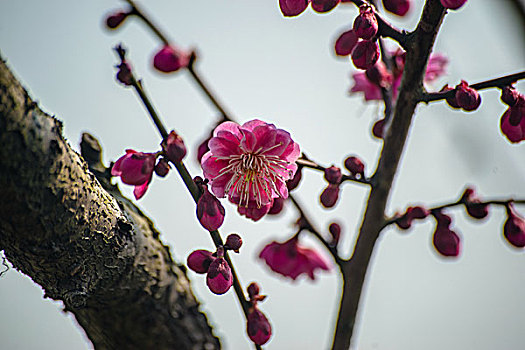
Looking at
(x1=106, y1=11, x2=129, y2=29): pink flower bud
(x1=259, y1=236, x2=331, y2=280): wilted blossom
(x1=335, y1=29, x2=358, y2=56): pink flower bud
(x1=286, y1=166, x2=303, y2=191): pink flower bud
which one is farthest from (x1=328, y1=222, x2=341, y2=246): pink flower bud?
(x1=106, y1=11, x2=129, y2=29): pink flower bud

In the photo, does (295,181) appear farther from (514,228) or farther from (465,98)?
(514,228)

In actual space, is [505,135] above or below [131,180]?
below

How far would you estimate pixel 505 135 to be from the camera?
0.79 metres

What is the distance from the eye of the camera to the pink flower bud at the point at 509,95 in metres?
0.74

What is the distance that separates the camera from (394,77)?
3.12 ft

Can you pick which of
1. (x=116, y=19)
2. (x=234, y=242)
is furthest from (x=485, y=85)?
(x=116, y=19)

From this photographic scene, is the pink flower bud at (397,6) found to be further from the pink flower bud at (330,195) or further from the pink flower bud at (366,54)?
the pink flower bud at (330,195)

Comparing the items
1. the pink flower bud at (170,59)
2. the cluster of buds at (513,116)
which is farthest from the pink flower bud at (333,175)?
the pink flower bud at (170,59)

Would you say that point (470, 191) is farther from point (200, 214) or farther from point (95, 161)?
point (95, 161)

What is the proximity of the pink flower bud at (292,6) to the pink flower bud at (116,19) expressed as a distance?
0.41 meters

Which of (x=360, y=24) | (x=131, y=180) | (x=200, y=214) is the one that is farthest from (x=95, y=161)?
(x=360, y=24)

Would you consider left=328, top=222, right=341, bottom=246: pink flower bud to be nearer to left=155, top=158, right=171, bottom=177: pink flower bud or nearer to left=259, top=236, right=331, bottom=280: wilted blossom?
left=259, top=236, right=331, bottom=280: wilted blossom

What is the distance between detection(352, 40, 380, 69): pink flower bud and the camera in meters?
0.73

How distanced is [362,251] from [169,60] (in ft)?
1.63
